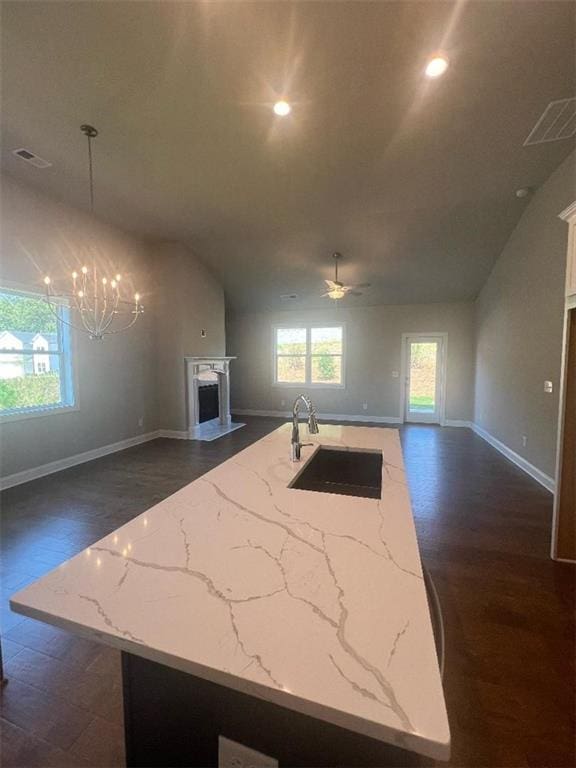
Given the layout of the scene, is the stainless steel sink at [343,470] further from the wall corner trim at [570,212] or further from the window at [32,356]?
the window at [32,356]

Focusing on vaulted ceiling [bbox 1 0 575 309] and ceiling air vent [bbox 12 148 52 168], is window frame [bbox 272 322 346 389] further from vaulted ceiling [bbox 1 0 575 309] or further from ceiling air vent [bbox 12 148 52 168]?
ceiling air vent [bbox 12 148 52 168]

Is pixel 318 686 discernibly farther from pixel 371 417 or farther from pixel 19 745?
pixel 371 417

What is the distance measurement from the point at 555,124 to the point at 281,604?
171 inches

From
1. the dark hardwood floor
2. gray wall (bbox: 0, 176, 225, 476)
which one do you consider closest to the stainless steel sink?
the dark hardwood floor

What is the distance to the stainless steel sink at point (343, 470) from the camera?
6.37ft

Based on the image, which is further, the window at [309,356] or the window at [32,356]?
the window at [309,356]

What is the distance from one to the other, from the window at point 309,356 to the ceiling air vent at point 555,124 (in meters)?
4.88

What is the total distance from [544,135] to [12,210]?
218 inches

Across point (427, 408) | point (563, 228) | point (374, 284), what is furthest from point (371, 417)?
point (563, 228)

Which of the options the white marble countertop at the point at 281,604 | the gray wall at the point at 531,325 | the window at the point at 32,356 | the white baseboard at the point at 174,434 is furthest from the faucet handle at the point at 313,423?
the white baseboard at the point at 174,434

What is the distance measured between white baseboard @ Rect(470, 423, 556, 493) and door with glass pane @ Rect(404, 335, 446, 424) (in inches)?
45.9

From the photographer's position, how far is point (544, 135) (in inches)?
122

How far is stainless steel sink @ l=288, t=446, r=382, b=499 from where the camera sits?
1.94 meters

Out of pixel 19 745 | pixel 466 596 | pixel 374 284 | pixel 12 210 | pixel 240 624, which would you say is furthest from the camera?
pixel 374 284
